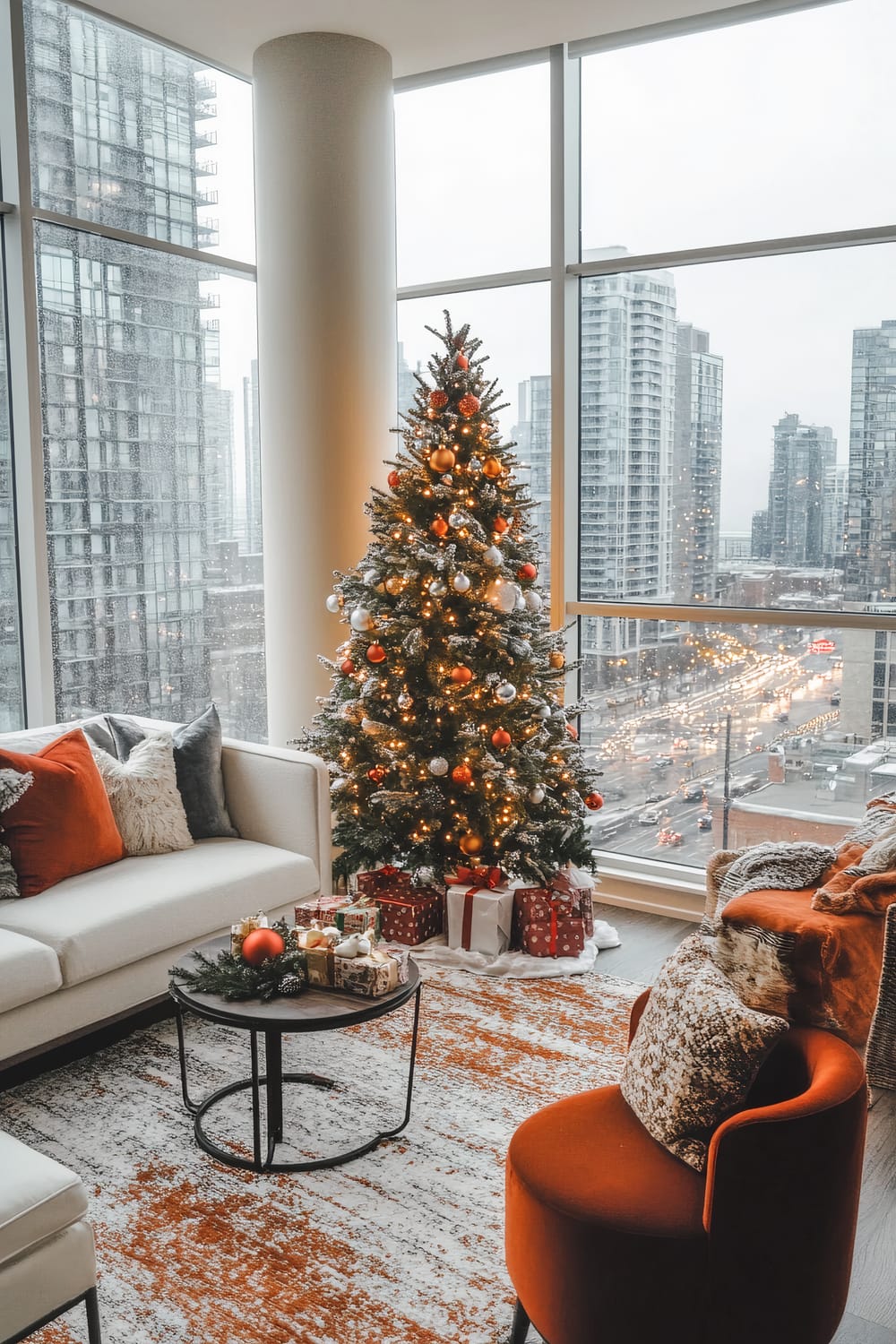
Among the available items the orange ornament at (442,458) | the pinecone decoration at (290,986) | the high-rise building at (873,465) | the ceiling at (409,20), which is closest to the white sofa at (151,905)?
the pinecone decoration at (290,986)

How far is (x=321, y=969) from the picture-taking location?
114 inches

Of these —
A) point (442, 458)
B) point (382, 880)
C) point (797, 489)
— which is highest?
point (442, 458)

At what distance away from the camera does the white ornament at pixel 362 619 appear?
4418 millimetres

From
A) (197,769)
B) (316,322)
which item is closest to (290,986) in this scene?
(197,769)

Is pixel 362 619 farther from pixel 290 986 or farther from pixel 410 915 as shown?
pixel 290 986

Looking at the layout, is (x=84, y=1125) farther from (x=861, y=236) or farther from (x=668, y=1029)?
(x=861, y=236)

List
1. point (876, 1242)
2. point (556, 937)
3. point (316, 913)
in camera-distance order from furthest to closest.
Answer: point (556, 937) → point (316, 913) → point (876, 1242)

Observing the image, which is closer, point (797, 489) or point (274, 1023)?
point (274, 1023)

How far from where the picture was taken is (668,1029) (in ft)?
7.11

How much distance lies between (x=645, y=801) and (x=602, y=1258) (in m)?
3.30

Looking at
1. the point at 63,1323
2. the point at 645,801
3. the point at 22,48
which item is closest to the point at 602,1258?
the point at 63,1323

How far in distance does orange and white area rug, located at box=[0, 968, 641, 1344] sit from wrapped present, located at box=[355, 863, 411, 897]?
0.74 metres

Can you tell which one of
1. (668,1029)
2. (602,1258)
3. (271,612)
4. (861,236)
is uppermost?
(861,236)

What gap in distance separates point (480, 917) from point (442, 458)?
1.85 metres
